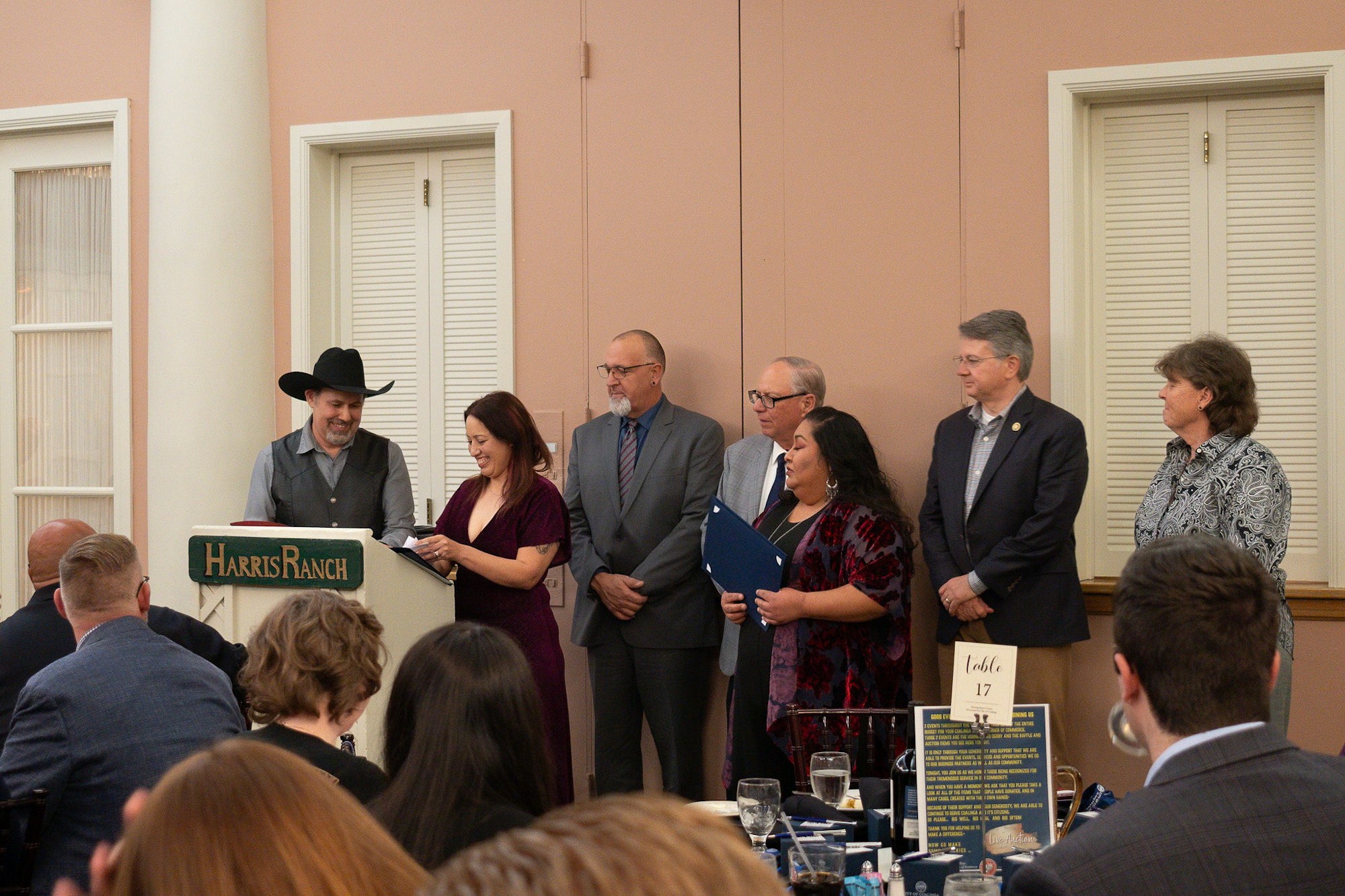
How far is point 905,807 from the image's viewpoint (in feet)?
7.97

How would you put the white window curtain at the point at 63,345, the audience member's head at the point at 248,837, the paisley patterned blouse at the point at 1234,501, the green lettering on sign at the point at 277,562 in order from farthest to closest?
the white window curtain at the point at 63,345 < the paisley patterned blouse at the point at 1234,501 < the green lettering on sign at the point at 277,562 < the audience member's head at the point at 248,837

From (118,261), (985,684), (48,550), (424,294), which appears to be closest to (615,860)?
(985,684)

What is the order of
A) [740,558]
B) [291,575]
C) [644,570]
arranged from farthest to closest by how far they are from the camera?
1. [644,570]
2. [740,558]
3. [291,575]

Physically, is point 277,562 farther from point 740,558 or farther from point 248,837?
point 248,837

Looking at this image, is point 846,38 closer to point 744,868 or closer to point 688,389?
point 688,389

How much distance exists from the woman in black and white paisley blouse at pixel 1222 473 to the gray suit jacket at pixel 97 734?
9.25ft

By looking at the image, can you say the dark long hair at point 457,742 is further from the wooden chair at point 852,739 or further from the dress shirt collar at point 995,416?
the dress shirt collar at point 995,416

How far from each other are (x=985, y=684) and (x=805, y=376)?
8.07 ft

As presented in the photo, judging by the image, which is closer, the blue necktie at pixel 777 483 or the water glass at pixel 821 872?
the water glass at pixel 821 872

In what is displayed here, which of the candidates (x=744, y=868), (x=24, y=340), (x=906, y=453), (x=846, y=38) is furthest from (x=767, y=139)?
(x=744, y=868)

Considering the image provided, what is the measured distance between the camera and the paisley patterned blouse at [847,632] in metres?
3.88

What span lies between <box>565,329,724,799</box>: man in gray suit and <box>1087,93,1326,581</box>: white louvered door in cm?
152

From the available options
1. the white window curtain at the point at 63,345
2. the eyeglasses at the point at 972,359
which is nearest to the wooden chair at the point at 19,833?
the eyeglasses at the point at 972,359

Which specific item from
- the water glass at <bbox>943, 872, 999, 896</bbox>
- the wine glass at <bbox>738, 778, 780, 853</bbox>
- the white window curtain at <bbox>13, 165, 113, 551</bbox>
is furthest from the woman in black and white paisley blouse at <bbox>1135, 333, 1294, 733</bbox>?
→ the white window curtain at <bbox>13, 165, 113, 551</bbox>
